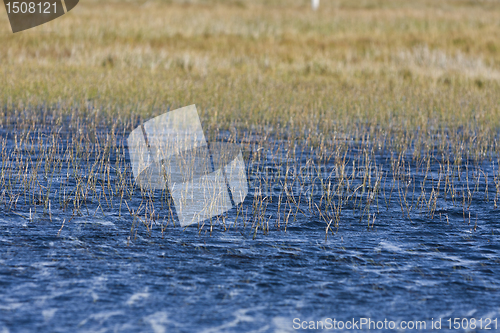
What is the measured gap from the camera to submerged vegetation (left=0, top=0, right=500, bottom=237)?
843cm

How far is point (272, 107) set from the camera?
15.5 meters

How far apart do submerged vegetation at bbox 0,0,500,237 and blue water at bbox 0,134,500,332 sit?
10.9 inches

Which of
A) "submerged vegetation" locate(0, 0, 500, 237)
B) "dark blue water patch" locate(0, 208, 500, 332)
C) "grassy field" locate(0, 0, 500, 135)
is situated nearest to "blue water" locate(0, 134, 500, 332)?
"dark blue water patch" locate(0, 208, 500, 332)

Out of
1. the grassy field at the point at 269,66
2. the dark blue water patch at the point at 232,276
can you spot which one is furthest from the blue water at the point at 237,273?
the grassy field at the point at 269,66

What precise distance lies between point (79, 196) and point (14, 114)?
6.76 m

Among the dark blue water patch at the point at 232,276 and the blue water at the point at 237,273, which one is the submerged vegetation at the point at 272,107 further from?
the dark blue water patch at the point at 232,276

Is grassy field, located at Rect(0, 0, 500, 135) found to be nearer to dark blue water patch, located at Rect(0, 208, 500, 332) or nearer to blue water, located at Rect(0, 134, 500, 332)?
blue water, located at Rect(0, 134, 500, 332)

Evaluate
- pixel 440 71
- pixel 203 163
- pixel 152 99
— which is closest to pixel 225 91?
pixel 152 99

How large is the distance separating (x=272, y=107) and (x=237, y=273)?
9769 mm

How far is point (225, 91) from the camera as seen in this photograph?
690 inches

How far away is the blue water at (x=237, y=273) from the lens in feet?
16.8

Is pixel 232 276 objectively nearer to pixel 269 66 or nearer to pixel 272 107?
pixel 272 107

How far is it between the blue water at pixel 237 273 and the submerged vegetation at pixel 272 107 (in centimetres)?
28

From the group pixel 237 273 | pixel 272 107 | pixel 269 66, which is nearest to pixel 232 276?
pixel 237 273
